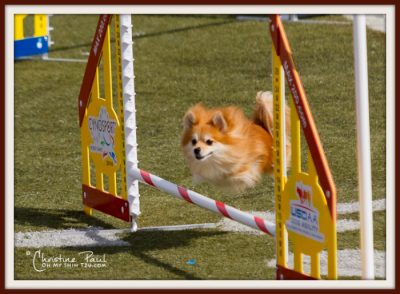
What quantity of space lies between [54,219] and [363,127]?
3029mm

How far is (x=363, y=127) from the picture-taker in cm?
265

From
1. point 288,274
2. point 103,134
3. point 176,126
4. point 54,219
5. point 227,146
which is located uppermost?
point 176,126

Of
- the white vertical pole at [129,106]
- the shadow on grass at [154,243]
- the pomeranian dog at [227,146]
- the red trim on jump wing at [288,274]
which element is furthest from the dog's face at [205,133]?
the red trim on jump wing at [288,274]

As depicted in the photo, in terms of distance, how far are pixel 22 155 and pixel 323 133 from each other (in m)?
3.33

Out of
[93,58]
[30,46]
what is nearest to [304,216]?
[93,58]

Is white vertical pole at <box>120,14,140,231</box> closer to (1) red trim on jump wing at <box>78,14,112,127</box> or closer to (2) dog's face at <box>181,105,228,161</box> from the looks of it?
(1) red trim on jump wing at <box>78,14,112,127</box>

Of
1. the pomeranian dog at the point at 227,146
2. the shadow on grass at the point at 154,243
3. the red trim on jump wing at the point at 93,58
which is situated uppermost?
the red trim on jump wing at the point at 93,58

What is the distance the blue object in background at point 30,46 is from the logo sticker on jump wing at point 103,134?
5.17 m

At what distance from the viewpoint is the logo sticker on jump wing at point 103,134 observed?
4.60 m

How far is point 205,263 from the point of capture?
3832 mm

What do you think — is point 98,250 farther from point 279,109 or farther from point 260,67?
point 260,67

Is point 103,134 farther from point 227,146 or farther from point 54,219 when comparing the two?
point 227,146

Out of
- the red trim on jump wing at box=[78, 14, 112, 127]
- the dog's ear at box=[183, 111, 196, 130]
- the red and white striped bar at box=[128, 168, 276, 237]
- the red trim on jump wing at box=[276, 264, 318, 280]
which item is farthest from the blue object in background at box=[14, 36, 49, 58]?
the red trim on jump wing at box=[276, 264, 318, 280]

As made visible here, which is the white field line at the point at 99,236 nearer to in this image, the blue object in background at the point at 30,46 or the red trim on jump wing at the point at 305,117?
the red trim on jump wing at the point at 305,117
